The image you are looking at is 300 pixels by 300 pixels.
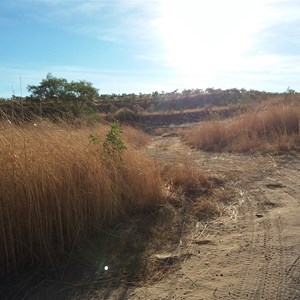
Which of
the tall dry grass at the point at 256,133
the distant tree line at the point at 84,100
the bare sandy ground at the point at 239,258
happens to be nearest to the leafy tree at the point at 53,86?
the distant tree line at the point at 84,100

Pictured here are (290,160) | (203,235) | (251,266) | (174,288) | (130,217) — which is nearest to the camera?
(174,288)

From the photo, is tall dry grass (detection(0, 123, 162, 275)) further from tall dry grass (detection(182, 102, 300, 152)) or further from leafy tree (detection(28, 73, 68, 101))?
leafy tree (detection(28, 73, 68, 101))

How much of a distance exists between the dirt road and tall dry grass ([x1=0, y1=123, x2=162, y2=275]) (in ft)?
3.82

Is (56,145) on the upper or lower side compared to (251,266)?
upper

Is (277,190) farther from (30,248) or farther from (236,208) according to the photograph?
(30,248)

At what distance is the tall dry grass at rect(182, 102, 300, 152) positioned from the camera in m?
11.4

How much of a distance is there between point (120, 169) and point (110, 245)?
1324 mm

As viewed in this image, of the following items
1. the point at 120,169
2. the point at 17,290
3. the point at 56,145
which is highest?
the point at 56,145

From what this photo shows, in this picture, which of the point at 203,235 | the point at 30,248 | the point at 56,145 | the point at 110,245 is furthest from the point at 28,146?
the point at 203,235

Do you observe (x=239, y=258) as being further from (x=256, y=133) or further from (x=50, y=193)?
(x=256, y=133)

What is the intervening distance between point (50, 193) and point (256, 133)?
917 cm

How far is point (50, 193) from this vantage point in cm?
475

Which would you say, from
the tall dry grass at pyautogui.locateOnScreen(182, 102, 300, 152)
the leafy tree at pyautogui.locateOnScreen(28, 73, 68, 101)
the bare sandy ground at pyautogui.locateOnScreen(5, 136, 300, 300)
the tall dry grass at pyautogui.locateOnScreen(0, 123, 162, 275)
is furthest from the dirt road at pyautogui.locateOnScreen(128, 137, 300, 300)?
the leafy tree at pyautogui.locateOnScreen(28, 73, 68, 101)

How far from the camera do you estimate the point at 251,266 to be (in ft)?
13.4
